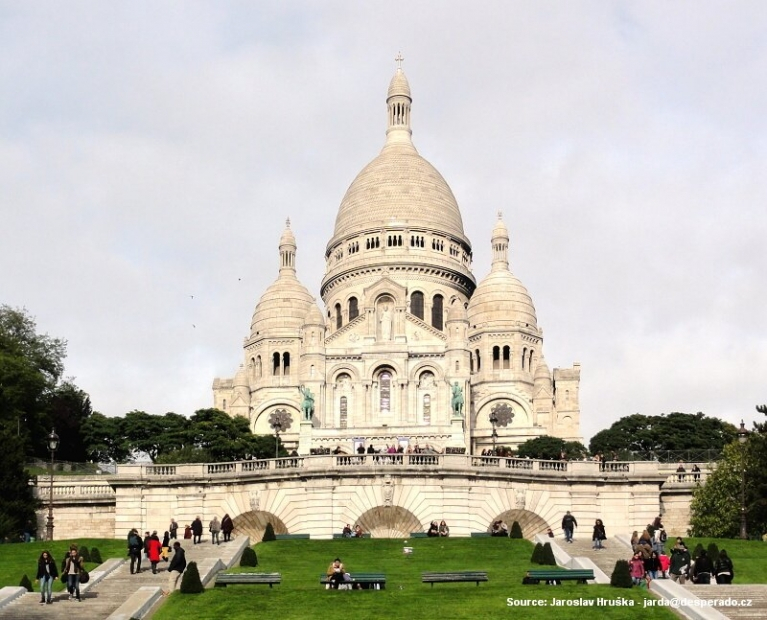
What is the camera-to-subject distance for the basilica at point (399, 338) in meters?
126

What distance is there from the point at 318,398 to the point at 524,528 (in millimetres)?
69918

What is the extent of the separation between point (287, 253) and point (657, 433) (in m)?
44.3

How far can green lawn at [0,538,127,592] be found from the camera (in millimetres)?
43688

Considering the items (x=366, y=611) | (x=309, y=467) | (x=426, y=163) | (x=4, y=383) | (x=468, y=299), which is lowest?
(x=366, y=611)

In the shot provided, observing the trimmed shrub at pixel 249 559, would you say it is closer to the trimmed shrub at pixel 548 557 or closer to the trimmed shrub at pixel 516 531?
the trimmed shrub at pixel 548 557

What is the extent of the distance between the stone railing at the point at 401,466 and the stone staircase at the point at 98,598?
1073cm

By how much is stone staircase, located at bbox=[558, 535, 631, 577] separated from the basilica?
62.1m

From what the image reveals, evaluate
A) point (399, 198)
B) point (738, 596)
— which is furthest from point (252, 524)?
point (399, 198)

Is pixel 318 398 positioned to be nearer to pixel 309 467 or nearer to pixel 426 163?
A: pixel 426 163

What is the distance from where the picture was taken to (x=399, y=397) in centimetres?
12575

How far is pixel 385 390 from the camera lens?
127438 millimetres

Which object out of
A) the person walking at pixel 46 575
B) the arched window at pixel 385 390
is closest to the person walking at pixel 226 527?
the person walking at pixel 46 575

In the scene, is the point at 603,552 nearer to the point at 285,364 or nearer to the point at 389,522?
the point at 389,522

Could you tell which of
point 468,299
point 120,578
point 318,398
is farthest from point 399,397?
point 120,578
